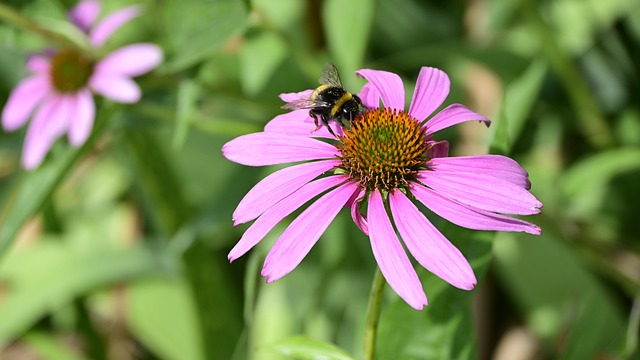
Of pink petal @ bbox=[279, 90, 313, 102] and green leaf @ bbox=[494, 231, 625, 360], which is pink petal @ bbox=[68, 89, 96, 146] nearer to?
pink petal @ bbox=[279, 90, 313, 102]

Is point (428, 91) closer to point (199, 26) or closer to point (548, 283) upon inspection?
point (199, 26)

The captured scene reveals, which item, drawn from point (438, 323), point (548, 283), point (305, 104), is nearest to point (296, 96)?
point (305, 104)

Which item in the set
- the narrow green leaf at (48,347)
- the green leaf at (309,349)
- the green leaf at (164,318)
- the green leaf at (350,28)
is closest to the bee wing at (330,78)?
the green leaf at (309,349)

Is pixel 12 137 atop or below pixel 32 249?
atop

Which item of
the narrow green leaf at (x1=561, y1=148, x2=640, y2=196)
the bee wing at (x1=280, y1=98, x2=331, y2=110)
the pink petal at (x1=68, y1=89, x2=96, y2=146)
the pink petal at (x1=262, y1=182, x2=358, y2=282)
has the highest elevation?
the bee wing at (x1=280, y1=98, x2=331, y2=110)

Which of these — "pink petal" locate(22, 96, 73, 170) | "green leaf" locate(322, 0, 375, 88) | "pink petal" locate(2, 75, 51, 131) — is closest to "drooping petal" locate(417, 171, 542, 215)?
"green leaf" locate(322, 0, 375, 88)

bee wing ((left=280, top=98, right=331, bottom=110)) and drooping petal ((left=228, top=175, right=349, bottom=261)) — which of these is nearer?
drooping petal ((left=228, top=175, right=349, bottom=261))

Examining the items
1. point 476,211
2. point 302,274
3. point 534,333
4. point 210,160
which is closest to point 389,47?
point 210,160

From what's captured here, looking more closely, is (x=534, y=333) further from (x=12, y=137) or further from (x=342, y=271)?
(x=12, y=137)
